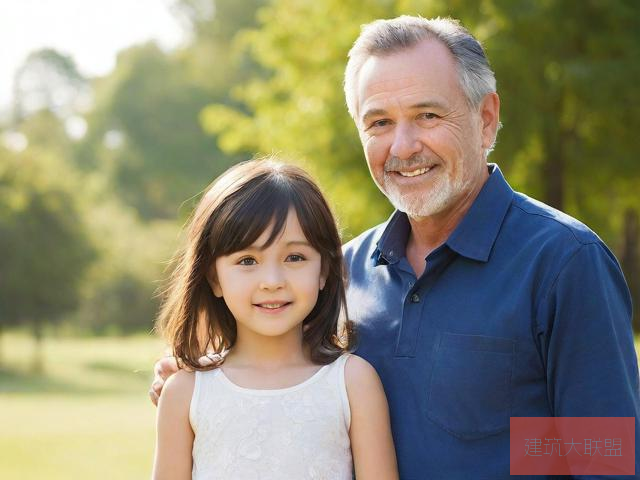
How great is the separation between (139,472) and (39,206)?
62.1 feet

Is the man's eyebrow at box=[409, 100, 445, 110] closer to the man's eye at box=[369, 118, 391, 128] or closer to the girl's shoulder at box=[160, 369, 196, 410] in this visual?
the man's eye at box=[369, 118, 391, 128]

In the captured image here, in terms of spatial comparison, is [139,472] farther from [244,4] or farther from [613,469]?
[244,4]

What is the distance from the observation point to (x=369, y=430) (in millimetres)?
2895

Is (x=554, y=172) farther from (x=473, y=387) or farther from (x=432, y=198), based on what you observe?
(x=473, y=387)

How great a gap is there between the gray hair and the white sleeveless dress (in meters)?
1.16

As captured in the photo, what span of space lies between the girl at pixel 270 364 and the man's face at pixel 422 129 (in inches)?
12.3

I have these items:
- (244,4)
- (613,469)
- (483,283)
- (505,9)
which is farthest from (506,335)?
(244,4)

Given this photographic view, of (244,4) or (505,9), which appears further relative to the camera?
(244,4)

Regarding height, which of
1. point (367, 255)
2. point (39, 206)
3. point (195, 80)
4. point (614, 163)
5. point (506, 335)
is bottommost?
point (506, 335)

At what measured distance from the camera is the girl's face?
117 inches

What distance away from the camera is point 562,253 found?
8.89ft

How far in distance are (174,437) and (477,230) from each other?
120 cm

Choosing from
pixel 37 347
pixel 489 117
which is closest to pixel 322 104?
pixel 489 117

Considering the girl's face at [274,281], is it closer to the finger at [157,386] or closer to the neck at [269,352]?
the neck at [269,352]
